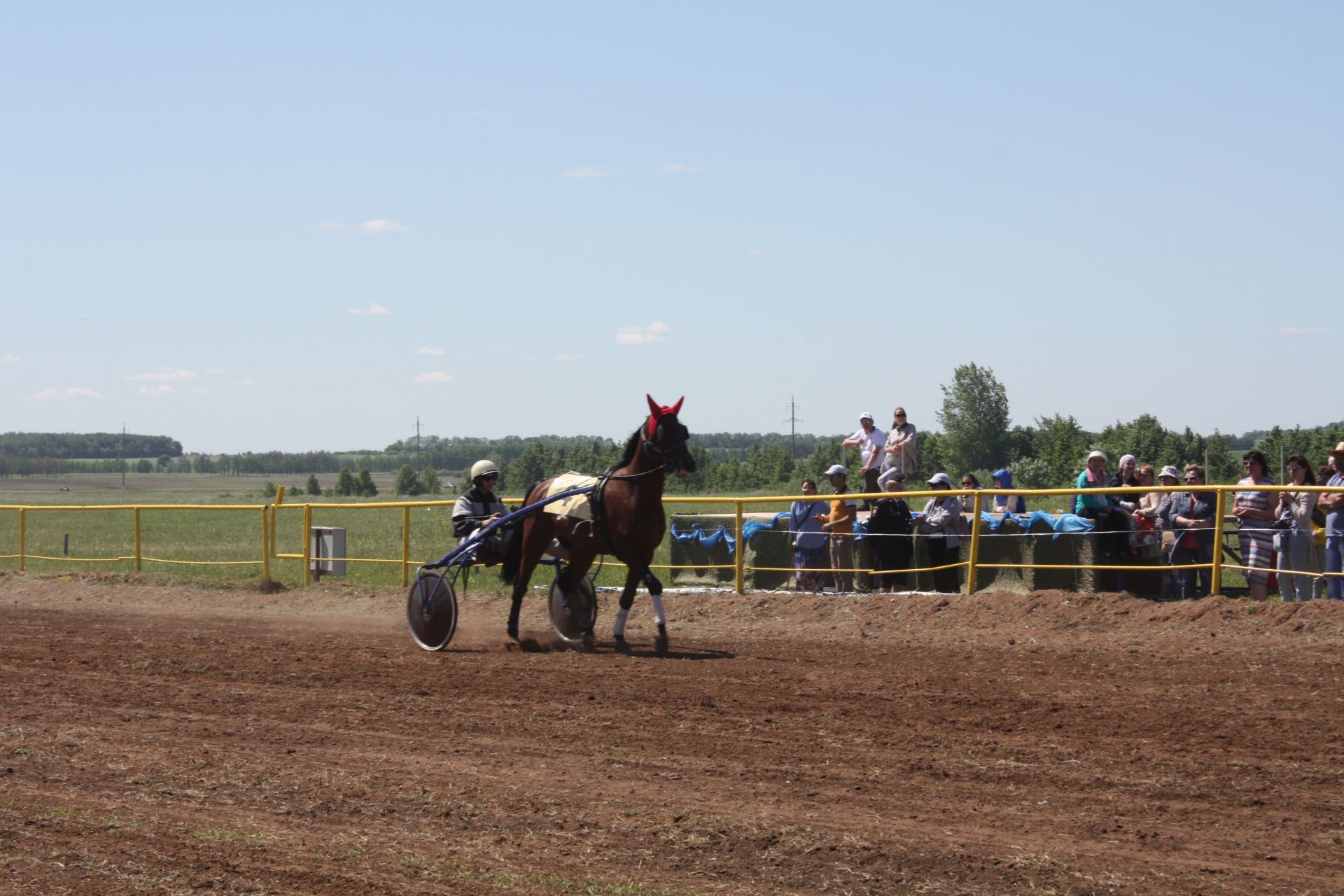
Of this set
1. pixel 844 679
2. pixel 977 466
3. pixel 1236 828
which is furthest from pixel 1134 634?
pixel 977 466

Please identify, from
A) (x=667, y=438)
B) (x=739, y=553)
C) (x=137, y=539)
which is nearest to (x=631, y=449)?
(x=667, y=438)

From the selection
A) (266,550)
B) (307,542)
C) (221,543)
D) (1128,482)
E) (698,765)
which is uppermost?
(1128,482)

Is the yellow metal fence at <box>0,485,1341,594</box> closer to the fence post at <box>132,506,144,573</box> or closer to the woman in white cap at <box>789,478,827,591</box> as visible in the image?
the fence post at <box>132,506,144,573</box>

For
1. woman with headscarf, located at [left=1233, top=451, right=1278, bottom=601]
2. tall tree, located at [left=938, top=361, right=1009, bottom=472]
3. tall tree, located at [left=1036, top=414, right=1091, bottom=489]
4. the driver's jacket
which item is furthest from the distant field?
tall tree, located at [left=938, top=361, right=1009, bottom=472]

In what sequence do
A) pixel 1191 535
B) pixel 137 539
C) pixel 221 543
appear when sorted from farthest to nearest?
pixel 221 543
pixel 137 539
pixel 1191 535

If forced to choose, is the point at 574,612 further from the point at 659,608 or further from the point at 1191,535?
the point at 1191,535

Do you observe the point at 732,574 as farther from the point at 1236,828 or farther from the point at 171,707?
the point at 1236,828

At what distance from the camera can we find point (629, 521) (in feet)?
38.4

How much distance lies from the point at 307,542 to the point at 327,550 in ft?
1.85

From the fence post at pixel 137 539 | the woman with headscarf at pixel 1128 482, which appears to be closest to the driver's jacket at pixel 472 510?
the woman with headscarf at pixel 1128 482

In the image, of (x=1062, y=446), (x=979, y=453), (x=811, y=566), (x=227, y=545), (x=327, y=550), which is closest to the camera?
(x=811, y=566)

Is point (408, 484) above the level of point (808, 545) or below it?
below

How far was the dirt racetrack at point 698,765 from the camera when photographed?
18.2 feet

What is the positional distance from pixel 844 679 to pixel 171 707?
197 inches
